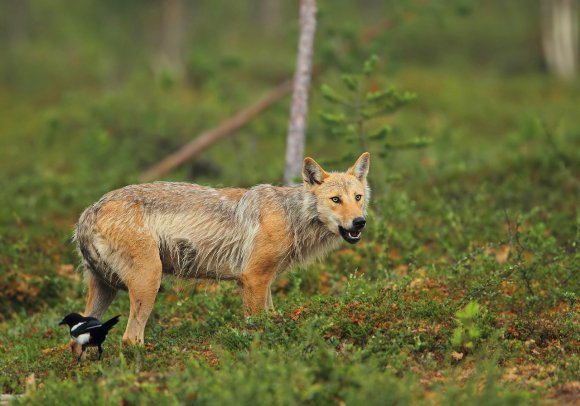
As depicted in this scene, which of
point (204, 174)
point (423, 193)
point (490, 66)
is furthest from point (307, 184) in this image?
point (490, 66)

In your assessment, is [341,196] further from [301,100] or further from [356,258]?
[301,100]

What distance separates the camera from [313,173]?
999 centimetres

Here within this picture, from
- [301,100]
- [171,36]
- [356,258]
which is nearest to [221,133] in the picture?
[301,100]

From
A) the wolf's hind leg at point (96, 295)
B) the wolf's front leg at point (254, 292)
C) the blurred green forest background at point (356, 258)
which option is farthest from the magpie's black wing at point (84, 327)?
the wolf's front leg at point (254, 292)

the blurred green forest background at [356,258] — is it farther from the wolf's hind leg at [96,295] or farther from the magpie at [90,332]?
the wolf's hind leg at [96,295]

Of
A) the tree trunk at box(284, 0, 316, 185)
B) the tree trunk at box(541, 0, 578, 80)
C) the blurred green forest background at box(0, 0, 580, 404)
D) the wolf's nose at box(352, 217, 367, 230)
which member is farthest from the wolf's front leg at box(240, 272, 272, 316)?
the tree trunk at box(541, 0, 578, 80)

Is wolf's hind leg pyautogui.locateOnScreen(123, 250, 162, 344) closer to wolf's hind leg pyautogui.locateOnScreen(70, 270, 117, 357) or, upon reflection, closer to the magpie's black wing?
the magpie's black wing

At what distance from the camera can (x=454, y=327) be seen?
9.27m

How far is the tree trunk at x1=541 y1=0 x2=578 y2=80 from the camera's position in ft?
125

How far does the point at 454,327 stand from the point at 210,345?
2995mm

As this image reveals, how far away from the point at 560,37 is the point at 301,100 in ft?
95.9

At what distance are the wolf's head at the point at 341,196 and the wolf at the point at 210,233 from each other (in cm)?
1

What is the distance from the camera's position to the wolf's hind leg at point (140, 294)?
367 inches

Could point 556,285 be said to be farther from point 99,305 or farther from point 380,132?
point 99,305
